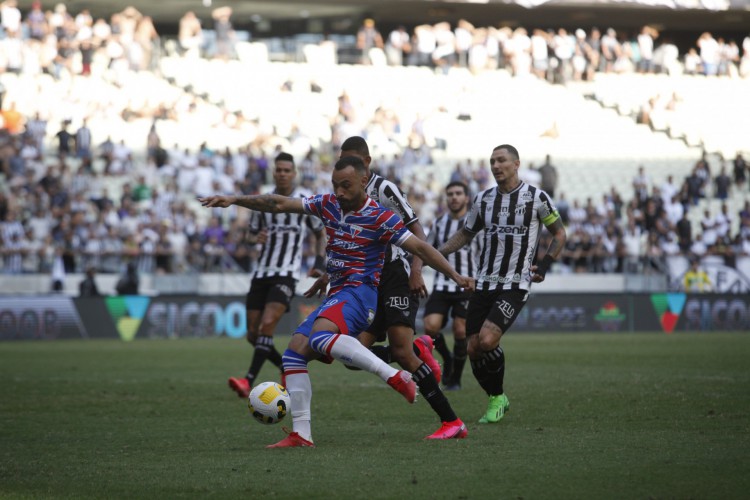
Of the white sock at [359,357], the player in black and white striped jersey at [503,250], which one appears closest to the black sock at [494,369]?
the player in black and white striped jersey at [503,250]

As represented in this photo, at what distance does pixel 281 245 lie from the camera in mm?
14477

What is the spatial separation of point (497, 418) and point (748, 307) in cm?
2145

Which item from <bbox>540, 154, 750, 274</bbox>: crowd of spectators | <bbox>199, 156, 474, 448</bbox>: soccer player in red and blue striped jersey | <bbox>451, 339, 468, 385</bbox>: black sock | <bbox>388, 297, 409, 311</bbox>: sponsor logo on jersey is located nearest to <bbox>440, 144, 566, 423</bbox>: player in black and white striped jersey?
<bbox>388, 297, 409, 311</bbox>: sponsor logo on jersey

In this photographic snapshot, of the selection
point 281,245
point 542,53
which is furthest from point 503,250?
point 542,53

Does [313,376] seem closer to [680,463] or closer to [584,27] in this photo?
[680,463]

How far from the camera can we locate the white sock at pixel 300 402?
30.0 ft

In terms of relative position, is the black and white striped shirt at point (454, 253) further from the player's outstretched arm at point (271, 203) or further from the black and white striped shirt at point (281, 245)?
the player's outstretched arm at point (271, 203)

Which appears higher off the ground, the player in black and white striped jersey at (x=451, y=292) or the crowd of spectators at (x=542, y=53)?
the crowd of spectators at (x=542, y=53)

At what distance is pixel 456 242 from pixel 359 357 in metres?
2.68

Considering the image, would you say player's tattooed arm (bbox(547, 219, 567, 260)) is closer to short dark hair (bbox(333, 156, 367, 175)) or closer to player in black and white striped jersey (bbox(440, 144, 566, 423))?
player in black and white striped jersey (bbox(440, 144, 566, 423))

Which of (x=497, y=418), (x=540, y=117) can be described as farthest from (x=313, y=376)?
(x=540, y=117)

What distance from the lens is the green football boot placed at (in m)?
10.6

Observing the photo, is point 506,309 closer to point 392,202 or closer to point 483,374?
point 483,374

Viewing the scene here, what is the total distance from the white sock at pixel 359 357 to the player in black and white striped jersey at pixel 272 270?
5.09 m
